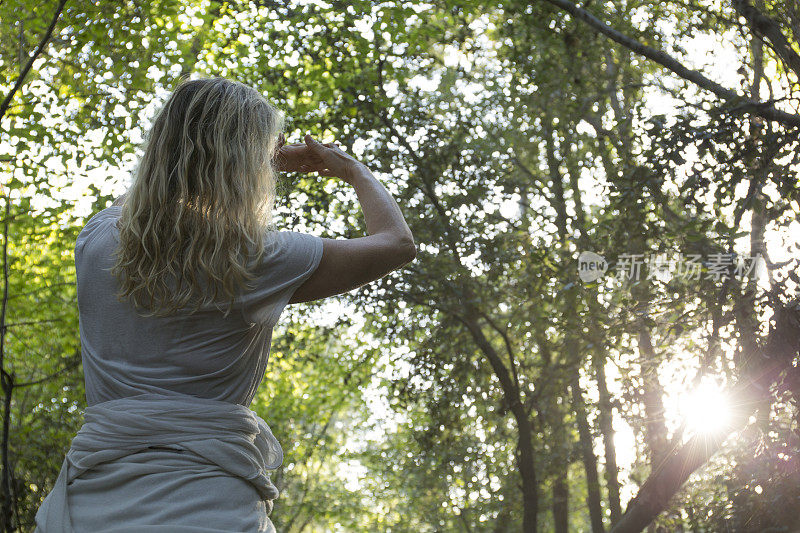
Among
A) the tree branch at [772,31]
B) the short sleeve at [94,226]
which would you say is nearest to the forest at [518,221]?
the tree branch at [772,31]

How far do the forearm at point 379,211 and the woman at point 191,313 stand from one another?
0.04 feet

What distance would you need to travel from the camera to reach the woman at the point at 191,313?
1494mm

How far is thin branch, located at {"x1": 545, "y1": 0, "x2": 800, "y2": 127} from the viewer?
541cm

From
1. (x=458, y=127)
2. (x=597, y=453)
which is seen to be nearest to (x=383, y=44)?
(x=458, y=127)

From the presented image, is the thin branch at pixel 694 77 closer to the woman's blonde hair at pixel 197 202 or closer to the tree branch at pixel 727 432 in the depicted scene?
the tree branch at pixel 727 432

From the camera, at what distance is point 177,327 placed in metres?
1.60

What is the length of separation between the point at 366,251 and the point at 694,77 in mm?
4931

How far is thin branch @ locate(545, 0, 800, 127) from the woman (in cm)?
440

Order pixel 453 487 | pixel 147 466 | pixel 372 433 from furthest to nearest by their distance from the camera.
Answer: pixel 372 433 → pixel 453 487 → pixel 147 466

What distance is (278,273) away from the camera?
165 cm

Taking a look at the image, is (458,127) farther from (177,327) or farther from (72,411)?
(177,327)

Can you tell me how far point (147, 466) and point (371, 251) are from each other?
593 mm

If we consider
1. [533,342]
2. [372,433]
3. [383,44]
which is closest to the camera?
[383,44]

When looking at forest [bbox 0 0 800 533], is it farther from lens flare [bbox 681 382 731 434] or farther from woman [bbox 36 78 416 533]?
woman [bbox 36 78 416 533]
